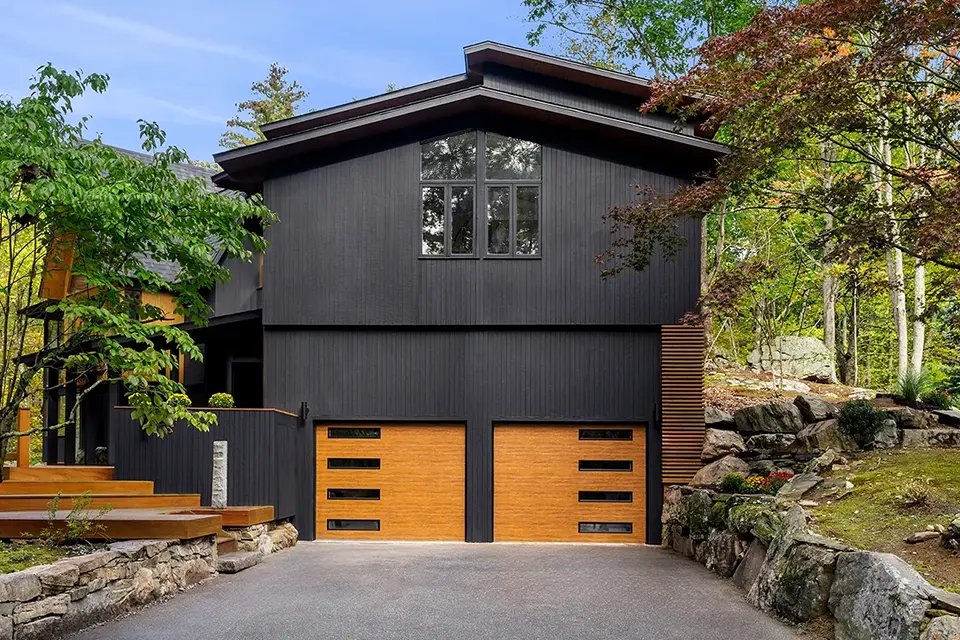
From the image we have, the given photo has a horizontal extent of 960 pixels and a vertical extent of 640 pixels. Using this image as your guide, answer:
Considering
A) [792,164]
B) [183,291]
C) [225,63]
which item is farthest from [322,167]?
[225,63]

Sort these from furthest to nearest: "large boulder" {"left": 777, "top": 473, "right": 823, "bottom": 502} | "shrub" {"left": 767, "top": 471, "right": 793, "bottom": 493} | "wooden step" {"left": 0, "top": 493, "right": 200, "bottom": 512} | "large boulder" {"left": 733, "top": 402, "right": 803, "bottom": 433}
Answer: "large boulder" {"left": 733, "top": 402, "right": 803, "bottom": 433}
"wooden step" {"left": 0, "top": 493, "right": 200, "bottom": 512}
"shrub" {"left": 767, "top": 471, "right": 793, "bottom": 493}
"large boulder" {"left": 777, "top": 473, "right": 823, "bottom": 502}

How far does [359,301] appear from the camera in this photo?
604 inches

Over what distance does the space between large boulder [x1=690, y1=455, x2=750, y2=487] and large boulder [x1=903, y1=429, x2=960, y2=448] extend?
7.69 feet

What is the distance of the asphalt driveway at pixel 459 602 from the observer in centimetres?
826

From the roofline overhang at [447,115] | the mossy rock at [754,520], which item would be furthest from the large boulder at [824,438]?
the roofline overhang at [447,115]

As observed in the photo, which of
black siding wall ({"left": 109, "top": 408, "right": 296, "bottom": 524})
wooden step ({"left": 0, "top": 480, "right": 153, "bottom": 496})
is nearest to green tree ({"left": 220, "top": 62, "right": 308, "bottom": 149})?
wooden step ({"left": 0, "top": 480, "right": 153, "bottom": 496})

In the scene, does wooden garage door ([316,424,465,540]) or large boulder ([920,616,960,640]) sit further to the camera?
wooden garage door ([316,424,465,540])

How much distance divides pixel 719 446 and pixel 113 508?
9.23 m

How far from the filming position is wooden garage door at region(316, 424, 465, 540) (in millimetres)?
15273

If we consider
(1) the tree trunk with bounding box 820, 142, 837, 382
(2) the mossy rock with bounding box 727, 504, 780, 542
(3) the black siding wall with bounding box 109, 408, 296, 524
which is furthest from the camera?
(1) the tree trunk with bounding box 820, 142, 837, 382

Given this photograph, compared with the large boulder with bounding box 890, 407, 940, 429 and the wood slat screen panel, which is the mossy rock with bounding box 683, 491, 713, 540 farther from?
the large boulder with bounding box 890, 407, 940, 429

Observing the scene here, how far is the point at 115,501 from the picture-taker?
13086 millimetres

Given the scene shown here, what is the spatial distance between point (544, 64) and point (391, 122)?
2.73 m

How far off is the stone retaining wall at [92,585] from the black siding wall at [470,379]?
15.9 feet
